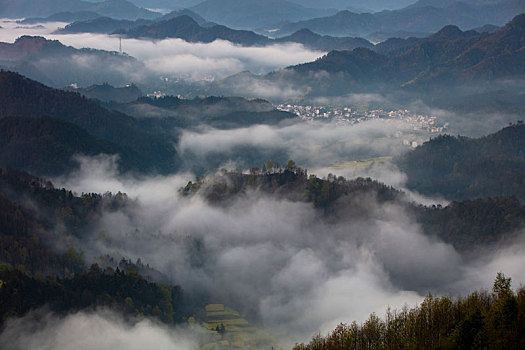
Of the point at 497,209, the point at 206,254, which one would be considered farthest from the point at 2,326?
the point at 497,209

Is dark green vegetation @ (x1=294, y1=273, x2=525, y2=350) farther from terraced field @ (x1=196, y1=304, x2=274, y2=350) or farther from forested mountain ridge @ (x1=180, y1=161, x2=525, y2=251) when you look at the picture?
Answer: forested mountain ridge @ (x1=180, y1=161, x2=525, y2=251)

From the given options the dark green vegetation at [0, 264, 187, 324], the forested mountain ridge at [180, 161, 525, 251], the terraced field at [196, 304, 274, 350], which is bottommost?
the terraced field at [196, 304, 274, 350]

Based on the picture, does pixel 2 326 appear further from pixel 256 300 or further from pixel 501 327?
pixel 501 327

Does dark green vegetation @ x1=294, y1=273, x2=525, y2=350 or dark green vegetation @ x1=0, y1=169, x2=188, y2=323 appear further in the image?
dark green vegetation @ x1=0, y1=169, x2=188, y2=323

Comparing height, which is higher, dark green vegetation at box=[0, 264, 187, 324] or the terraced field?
dark green vegetation at box=[0, 264, 187, 324]

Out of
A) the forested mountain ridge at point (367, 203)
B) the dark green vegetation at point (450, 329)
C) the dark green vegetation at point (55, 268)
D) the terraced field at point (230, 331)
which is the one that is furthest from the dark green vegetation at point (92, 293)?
the forested mountain ridge at point (367, 203)

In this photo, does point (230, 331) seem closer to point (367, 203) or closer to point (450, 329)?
point (450, 329)

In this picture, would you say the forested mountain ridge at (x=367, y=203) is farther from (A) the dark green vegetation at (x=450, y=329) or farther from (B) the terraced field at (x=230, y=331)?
(A) the dark green vegetation at (x=450, y=329)

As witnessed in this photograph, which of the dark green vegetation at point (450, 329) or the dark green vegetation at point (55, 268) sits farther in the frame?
the dark green vegetation at point (55, 268)

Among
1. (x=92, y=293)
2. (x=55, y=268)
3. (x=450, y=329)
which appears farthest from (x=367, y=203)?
(x=55, y=268)

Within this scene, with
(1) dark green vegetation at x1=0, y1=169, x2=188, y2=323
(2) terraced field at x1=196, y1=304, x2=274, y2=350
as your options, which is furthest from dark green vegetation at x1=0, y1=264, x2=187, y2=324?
(2) terraced field at x1=196, y1=304, x2=274, y2=350
